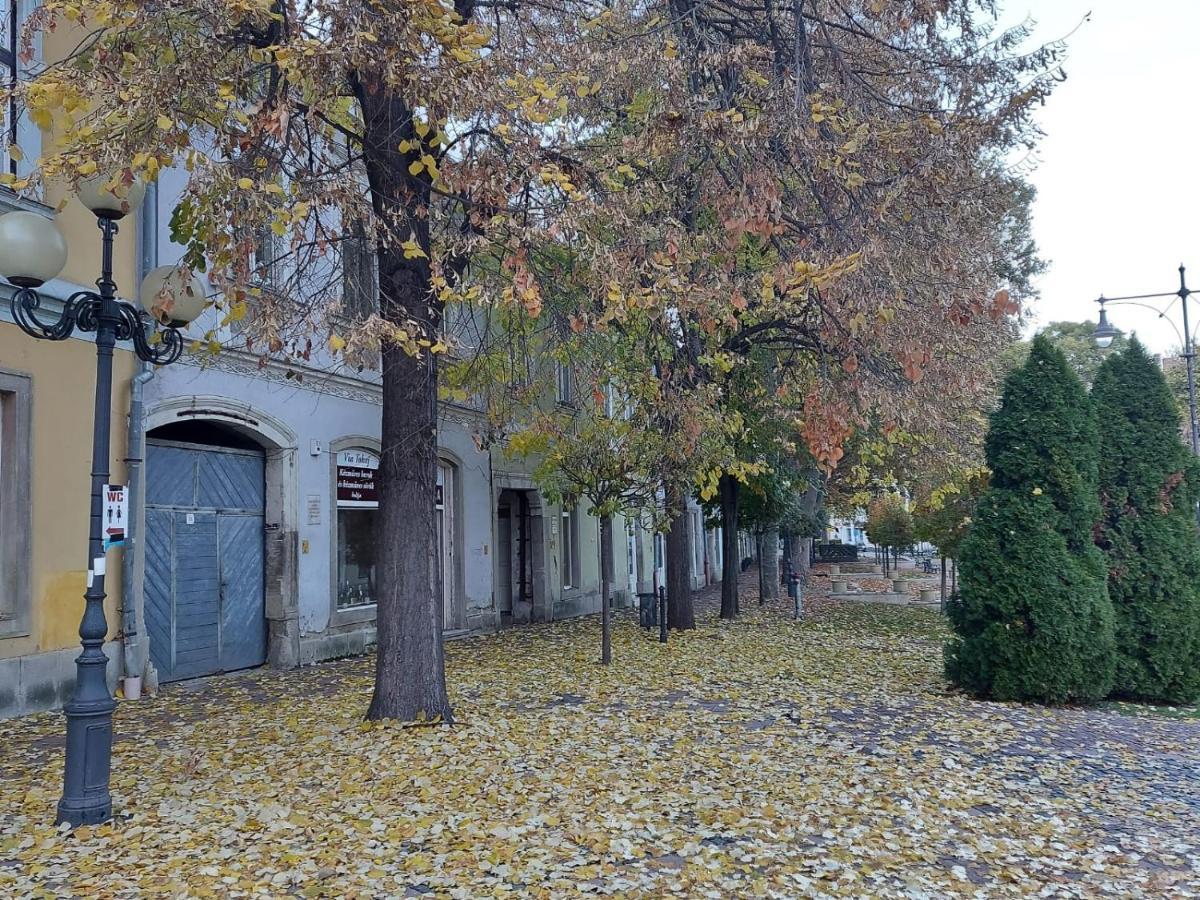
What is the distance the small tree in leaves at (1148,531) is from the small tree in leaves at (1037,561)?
0.45 m

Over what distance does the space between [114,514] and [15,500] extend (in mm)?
3373

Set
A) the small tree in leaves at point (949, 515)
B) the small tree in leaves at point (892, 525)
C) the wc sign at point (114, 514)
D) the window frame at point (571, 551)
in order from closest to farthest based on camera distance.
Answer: the wc sign at point (114, 514), the small tree in leaves at point (949, 515), the window frame at point (571, 551), the small tree in leaves at point (892, 525)

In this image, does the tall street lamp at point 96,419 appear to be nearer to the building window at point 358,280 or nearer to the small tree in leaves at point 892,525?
the building window at point 358,280

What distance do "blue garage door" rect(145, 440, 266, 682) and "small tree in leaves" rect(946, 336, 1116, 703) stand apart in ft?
26.5

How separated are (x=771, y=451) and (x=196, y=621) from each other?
917 cm

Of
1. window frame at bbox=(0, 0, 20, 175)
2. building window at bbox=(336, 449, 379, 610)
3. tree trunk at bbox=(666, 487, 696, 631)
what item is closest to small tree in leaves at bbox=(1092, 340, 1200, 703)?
tree trunk at bbox=(666, 487, 696, 631)

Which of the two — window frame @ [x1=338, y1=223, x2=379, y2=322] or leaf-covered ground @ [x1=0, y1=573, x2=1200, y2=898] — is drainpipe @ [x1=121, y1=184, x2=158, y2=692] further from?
window frame @ [x1=338, y1=223, x2=379, y2=322]

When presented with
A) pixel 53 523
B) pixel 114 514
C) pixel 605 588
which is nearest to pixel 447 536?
pixel 605 588

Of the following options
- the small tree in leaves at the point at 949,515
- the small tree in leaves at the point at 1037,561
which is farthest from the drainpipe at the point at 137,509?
the small tree in leaves at the point at 949,515

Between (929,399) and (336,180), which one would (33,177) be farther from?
(929,399)

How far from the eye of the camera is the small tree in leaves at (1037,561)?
26.9 ft

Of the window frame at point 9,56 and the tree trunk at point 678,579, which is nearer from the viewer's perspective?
the window frame at point 9,56

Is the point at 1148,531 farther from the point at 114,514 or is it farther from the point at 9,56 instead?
the point at 9,56

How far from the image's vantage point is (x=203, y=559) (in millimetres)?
10375
